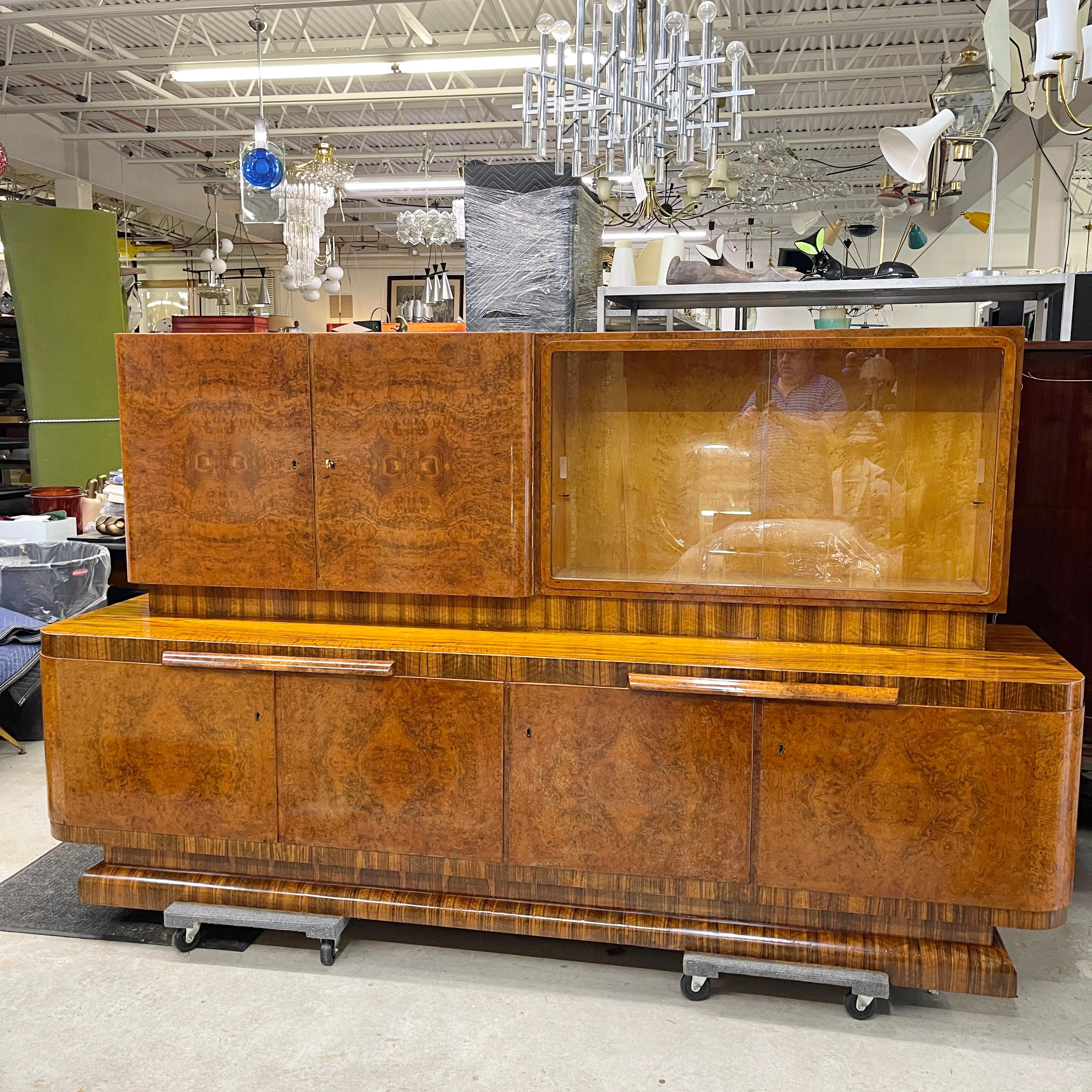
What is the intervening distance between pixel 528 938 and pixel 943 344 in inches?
73.3

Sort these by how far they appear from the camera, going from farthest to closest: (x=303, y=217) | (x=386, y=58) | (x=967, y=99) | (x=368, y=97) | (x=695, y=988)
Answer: (x=368, y=97) → (x=386, y=58) → (x=303, y=217) → (x=967, y=99) → (x=695, y=988)

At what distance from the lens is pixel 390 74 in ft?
26.3

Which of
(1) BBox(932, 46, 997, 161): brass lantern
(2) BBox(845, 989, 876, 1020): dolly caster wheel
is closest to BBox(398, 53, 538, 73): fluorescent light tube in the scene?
(1) BBox(932, 46, 997, 161): brass lantern

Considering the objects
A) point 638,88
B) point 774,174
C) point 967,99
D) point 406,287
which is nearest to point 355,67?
Result: point 774,174

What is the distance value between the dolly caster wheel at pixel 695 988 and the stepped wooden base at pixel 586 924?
0.22ft

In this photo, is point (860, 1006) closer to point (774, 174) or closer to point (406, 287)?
point (774, 174)

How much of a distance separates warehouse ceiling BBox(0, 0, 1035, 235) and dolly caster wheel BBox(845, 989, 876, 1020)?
20.7ft

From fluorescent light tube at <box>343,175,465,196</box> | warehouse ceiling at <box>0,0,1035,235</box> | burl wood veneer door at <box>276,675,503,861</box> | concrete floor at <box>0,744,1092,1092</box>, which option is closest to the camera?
concrete floor at <box>0,744,1092,1092</box>

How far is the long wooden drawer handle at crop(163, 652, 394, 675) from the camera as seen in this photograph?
2.49m

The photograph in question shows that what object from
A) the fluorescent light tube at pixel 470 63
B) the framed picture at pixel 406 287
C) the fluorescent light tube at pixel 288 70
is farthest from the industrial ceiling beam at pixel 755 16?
the framed picture at pixel 406 287

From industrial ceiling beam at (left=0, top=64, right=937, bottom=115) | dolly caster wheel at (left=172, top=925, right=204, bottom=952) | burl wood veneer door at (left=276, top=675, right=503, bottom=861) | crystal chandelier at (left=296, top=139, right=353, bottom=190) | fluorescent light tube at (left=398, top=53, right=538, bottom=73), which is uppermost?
industrial ceiling beam at (left=0, top=64, right=937, bottom=115)

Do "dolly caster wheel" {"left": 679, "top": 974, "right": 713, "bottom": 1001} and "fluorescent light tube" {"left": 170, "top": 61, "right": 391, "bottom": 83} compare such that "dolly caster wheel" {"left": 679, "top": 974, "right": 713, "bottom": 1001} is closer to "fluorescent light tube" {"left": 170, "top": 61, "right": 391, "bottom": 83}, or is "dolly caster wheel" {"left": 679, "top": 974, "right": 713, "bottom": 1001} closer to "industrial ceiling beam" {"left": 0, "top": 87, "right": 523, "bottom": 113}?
"fluorescent light tube" {"left": 170, "top": 61, "right": 391, "bottom": 83}

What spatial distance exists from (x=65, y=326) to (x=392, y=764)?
6.33m

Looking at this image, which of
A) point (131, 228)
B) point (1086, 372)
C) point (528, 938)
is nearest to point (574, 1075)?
point (528, 938)
